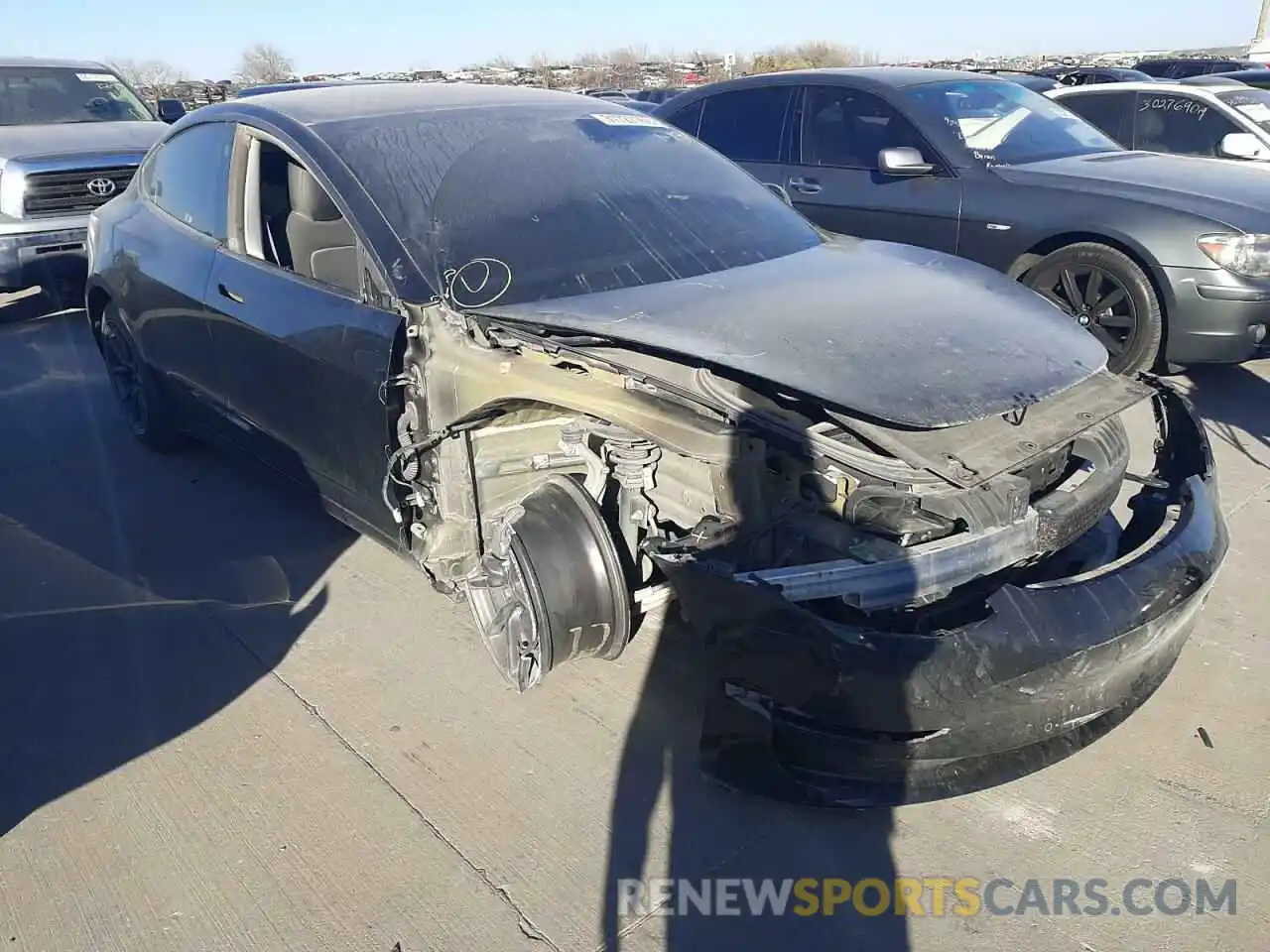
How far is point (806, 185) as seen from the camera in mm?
6281

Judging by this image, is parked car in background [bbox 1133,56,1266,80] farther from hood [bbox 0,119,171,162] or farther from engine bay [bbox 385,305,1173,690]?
engine bay [bbox 385,305,1173,690]

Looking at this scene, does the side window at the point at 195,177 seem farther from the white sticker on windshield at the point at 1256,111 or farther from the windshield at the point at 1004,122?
the white sticker on windshield at the point at 1256,111

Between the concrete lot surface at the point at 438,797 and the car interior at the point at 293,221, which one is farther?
the car interior at the point at 293,221

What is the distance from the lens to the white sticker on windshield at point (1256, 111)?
8266 millimetres

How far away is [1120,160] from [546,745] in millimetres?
5128

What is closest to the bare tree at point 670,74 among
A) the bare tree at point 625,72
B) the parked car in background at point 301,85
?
the bare tree at point 625,72

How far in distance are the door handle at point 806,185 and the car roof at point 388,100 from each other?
7.46 feet

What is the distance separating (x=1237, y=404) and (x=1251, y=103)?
181 inches

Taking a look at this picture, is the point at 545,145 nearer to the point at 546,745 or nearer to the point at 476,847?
the point at 546,745

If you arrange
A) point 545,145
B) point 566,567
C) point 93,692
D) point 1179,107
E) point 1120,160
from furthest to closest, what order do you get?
point 1179,107 < point 1120,160 < point 545,145 < point 93,692 < point 566,567

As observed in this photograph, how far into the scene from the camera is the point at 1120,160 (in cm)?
598

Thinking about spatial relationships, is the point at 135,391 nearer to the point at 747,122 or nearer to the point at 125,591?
the point at 125,591

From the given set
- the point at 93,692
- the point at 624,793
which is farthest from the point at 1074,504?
the point at 93,692

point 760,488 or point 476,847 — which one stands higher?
point 760,488
